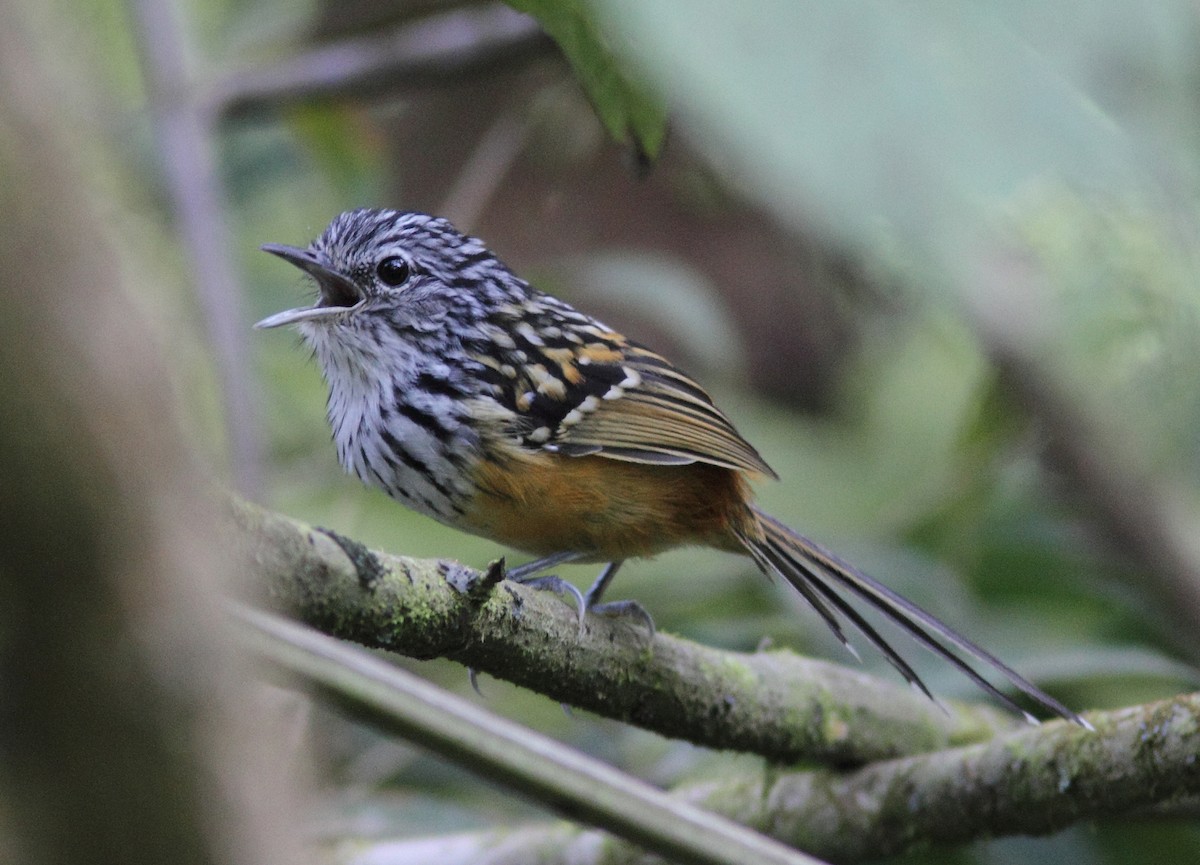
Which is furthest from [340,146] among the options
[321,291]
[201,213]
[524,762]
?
[524,762]

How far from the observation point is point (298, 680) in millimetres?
1898

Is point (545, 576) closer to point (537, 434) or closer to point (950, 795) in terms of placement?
point (537, 434)

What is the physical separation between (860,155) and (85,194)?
0.30 m

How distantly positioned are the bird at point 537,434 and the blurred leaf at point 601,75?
3.72 feet

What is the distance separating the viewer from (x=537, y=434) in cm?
300

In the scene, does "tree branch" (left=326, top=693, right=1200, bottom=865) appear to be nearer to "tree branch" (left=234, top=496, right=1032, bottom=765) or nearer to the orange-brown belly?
"tree branch" (left=234, top=496, right=1032, bottom=765)

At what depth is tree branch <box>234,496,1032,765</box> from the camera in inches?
63.4

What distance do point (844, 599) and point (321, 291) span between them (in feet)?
5.40

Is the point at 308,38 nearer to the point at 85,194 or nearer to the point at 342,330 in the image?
the point at 342,330

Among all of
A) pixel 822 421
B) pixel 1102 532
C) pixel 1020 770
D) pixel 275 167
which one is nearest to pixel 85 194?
pixel 1020 770

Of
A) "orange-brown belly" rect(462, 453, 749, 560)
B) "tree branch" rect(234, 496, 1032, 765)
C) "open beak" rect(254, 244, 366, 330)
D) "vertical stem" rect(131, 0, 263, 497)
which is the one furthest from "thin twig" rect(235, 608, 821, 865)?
"vertical stem" rect(131, 0, 263, 497)

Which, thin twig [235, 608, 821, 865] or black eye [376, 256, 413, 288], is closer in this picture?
thin twig [235, 608, 821, 865]

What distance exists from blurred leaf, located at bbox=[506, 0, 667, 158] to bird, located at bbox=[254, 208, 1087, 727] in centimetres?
113

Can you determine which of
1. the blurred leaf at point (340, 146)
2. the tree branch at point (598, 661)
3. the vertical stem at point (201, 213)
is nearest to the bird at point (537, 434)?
Result: the tree branch at point (598, 661)
